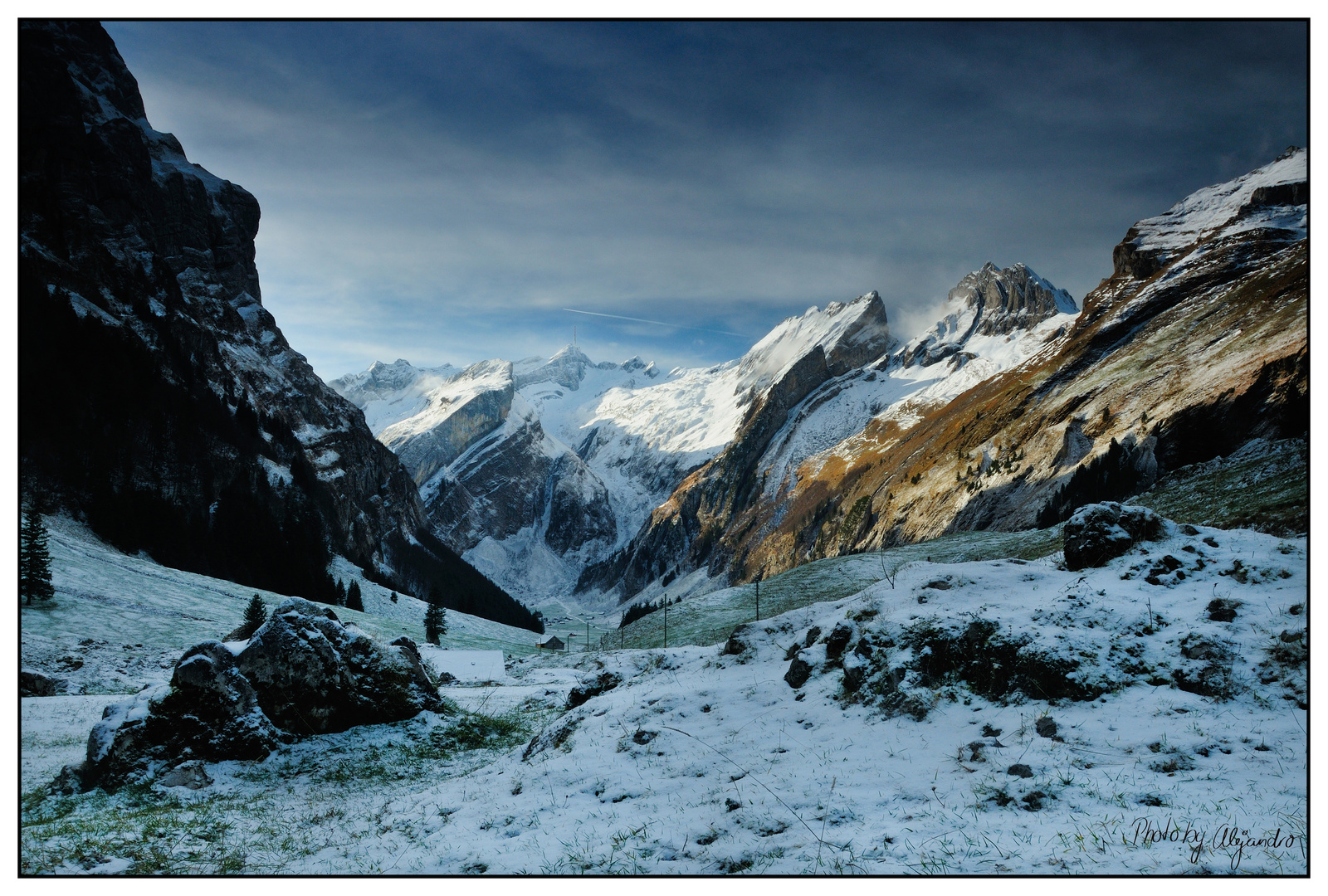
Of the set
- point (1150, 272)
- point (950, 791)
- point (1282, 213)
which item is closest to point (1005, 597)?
point (950, 791)

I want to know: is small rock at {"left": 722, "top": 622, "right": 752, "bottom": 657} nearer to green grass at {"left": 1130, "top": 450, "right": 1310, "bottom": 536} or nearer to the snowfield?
the snowfield

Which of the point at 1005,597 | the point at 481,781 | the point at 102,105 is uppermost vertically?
the point at 102,105

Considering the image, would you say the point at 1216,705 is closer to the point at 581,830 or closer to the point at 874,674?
the point at 874,674

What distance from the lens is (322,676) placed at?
18594 mm

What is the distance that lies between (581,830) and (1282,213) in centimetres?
2498

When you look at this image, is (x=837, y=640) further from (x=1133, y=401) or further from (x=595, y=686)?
(x=1133, y=401)

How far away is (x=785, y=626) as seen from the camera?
62.9 feet

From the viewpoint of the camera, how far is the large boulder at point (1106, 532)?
1552 cm

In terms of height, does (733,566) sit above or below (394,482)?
below

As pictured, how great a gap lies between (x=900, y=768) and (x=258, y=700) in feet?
57.9
